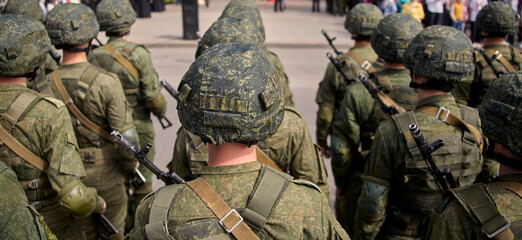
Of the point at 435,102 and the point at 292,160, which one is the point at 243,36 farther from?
the point at 435,102

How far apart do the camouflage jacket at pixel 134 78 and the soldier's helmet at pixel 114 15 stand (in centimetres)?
15

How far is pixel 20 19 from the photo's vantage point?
10.7 ft

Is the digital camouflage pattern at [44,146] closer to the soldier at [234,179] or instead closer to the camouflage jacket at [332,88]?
the soldier at [234,179]

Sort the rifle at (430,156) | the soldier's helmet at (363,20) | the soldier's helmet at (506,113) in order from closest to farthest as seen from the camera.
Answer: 1. the soldier's helmet at (506,113)
2. the rifle at (430,156)
3. the soldier's helmet at (363,20)

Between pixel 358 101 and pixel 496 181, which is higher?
pixel 496 181

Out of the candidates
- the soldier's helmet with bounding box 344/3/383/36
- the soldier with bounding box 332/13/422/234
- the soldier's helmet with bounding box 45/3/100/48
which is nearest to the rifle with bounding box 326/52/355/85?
the soldier with bounding box 332/13/422/234

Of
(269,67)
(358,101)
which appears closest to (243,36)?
(358,101)

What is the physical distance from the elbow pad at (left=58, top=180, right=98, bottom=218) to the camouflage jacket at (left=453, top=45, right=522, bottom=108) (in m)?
3.96

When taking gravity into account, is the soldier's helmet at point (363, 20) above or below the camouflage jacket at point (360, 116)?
above

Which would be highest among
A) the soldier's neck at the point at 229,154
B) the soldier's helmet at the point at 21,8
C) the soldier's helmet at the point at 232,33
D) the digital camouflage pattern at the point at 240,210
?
the soldier's helmet at the point at 232,33

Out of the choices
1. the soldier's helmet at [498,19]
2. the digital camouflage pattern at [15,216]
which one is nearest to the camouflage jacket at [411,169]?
the digital camouflage pattern at [15,216]

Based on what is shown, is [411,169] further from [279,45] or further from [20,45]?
[279,45]

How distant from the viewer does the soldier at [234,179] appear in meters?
1.97

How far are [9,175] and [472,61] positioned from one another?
2.95 metres
